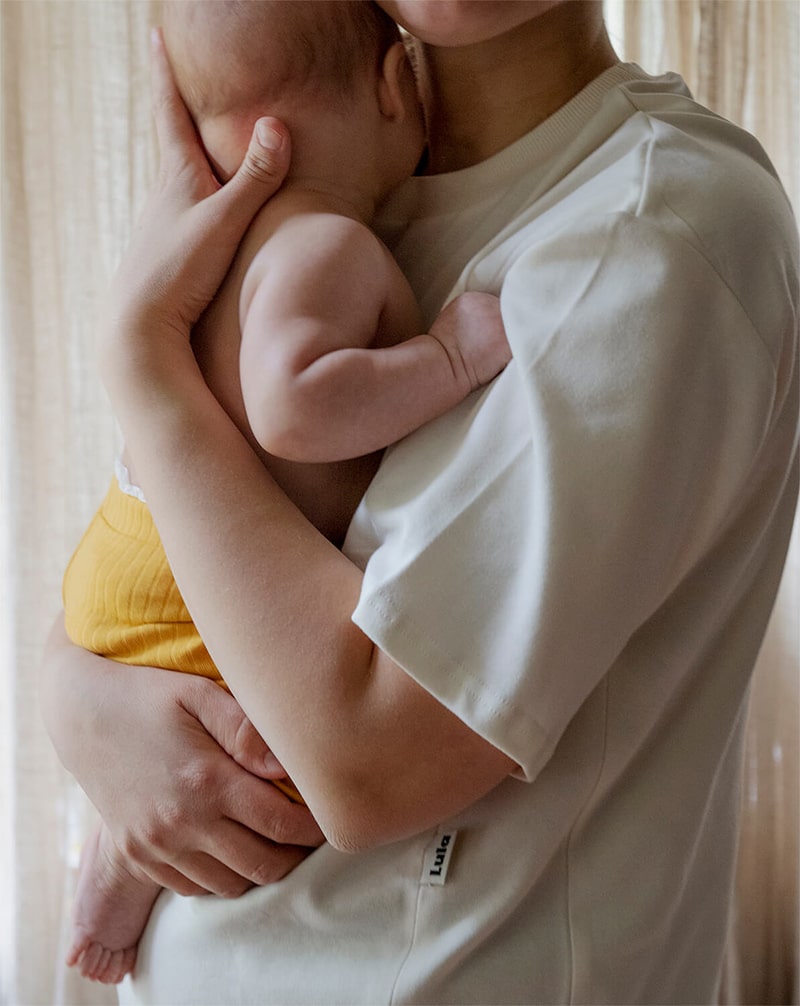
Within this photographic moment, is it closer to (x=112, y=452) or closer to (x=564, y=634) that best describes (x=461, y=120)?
(x=564, y=634)

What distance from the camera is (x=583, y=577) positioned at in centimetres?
62

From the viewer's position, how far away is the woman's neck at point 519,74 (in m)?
0.88

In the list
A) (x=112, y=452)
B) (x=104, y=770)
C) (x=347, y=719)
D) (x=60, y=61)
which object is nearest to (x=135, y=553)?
(x=104, y=770)

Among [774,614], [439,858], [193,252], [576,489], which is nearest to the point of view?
[576,489]

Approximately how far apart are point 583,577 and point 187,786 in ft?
1.20

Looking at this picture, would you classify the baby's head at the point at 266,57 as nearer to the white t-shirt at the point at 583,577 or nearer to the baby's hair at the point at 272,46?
the baby's hair at the point at 272,46

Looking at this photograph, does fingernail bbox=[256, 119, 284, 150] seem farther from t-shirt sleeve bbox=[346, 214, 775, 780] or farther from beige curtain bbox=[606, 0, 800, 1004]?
beige curtain bbox=[606, 0, 800, 1004]

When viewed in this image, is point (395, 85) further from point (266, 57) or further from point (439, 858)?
point (439, 858)

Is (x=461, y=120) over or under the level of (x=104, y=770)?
over

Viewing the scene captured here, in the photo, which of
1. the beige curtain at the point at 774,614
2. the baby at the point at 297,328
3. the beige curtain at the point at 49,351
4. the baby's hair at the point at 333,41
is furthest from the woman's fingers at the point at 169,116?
the beige curtain at the point at 774,614

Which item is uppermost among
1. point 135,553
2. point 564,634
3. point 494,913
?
point 564,634

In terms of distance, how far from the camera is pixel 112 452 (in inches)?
82.5

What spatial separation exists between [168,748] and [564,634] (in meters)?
0.35

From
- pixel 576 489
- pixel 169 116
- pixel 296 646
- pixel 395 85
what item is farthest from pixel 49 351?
pixel 576 489
